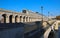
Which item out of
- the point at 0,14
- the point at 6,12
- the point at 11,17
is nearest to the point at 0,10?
the point at 0,14

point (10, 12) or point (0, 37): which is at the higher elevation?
point (10, 12)

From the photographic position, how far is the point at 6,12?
3269cm

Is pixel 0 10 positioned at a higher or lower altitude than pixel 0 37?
higher

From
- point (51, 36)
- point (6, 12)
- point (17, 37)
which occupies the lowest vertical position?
point (51, 36)

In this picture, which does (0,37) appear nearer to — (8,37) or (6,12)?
(8,37)

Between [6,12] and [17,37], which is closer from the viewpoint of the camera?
[17,37]

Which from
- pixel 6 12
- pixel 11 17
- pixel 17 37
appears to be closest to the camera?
pixel 17 37

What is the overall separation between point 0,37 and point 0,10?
26.3 m

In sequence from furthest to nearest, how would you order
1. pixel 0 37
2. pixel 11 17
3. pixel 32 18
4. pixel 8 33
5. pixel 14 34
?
pixel 32 18 < pixel 11 17 < pixel 14 34 < pixel 8 33 < pixel 0 37

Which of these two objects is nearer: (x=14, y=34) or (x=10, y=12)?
(x=14, y=34)

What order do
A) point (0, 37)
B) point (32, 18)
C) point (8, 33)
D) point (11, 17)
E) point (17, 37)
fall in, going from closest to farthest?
point (0, 37)
point (8, 33)
point (17, 37)
point (11, 17)
point (32, 18)

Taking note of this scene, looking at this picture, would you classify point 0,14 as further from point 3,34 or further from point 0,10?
point 3,34

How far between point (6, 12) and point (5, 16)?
0.96m

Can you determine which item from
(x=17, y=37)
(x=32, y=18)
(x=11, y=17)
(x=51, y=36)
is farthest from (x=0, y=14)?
(x=32, y=18)
